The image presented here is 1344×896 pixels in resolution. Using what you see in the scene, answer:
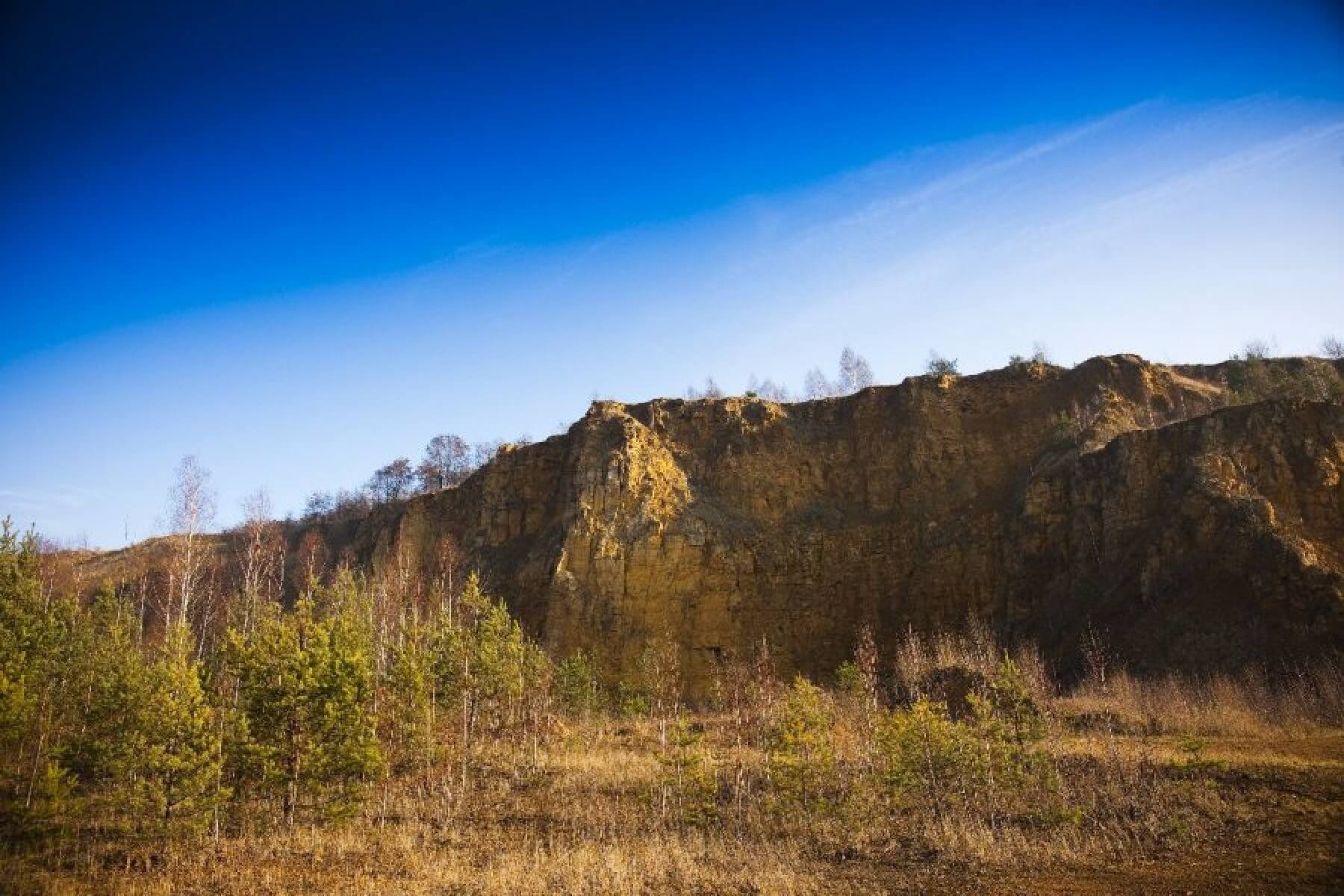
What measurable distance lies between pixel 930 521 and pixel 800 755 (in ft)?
103

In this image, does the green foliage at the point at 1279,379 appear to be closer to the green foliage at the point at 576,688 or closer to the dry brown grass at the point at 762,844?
the dry brown grass at the point at 762,844

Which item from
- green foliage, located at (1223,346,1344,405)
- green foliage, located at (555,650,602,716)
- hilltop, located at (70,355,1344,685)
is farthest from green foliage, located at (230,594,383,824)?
green foliage, located at (1223,346,1344,405)

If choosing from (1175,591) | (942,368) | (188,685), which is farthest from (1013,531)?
(188,685)

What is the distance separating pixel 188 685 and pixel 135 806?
2631 mm

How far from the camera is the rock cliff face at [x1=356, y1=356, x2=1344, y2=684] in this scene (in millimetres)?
33094

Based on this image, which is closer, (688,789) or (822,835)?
(822,835)

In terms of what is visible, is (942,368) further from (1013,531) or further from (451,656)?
(451,656)

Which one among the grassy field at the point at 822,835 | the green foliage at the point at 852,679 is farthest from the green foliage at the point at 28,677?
the green foliage at the point at 852,679

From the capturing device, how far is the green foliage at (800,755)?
59.0 ft

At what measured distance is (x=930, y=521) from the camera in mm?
47406

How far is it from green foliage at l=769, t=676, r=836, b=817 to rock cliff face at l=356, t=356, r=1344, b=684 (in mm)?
21536

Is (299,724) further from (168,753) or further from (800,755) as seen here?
(800,755)

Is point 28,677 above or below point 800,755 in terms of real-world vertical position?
above

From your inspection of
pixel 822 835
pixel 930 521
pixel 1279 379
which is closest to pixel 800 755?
pixel 822 835
